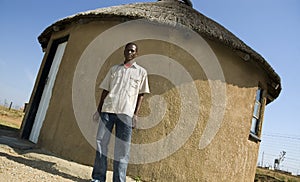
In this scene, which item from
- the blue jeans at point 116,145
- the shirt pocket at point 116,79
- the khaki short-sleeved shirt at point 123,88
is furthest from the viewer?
the shirt pocket at point 116,79

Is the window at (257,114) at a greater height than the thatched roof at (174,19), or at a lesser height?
lesser

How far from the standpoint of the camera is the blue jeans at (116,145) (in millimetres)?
3289

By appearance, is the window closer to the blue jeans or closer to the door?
the blue jeans

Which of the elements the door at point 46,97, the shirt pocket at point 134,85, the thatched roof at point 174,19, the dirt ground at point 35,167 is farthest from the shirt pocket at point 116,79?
the door at point 46,97

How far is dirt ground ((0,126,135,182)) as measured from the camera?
134 inches

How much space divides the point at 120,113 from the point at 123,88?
1.04 ft

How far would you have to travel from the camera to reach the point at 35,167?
388cm

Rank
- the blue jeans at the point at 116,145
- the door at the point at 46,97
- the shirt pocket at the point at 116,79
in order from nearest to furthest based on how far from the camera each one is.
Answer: the blue jeans at the point at 116,145 < the shirt pocket at the point at 116,79 < the door at the point at 46,97

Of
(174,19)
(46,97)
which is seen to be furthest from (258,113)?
(46,97)

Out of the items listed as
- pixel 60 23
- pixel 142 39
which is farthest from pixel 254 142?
pixel 60 23

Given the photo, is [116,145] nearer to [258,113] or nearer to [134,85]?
[134,85]

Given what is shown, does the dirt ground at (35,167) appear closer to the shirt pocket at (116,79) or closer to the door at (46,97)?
the door at (46,97)

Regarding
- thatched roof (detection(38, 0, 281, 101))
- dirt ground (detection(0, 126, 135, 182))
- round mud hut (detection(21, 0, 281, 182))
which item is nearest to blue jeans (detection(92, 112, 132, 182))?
dirt ground (detection(0, 126, 135, 182))

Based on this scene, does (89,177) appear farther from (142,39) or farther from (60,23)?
(60,23)
